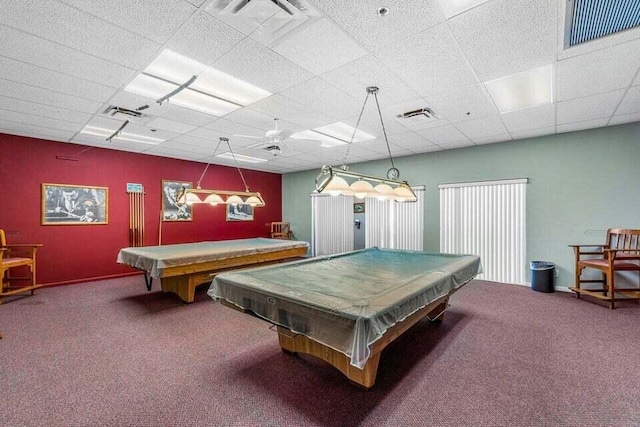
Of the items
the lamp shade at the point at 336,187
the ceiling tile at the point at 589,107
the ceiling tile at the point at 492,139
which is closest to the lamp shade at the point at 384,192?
the lamp shade at the point at 336,187

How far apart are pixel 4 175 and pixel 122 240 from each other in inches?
79.8

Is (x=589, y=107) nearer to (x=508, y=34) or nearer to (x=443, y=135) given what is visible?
(x=443, y=135)

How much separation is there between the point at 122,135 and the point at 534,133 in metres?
6.91

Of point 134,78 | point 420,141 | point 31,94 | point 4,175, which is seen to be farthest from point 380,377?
point 4,175

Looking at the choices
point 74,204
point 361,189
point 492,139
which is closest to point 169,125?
point 74,204

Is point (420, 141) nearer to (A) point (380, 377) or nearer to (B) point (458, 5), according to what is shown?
(B) point (458, 5)

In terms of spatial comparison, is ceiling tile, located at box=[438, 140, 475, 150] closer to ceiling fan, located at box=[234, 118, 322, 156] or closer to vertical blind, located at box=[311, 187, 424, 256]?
vertical blind, located at box=[311, 187, 424, 256]

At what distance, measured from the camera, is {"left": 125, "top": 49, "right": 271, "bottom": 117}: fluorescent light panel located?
2705mm

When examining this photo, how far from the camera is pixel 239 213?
8.12 meters

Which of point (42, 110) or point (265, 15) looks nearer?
point (265, 15)

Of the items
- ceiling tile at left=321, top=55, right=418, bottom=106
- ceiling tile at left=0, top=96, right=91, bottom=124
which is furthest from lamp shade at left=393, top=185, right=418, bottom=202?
ceiling tile at left=0, top=96, right=91, bottom=124

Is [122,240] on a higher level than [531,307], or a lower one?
higher

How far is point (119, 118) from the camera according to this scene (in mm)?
4055

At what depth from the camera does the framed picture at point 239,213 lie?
25.9 feet
